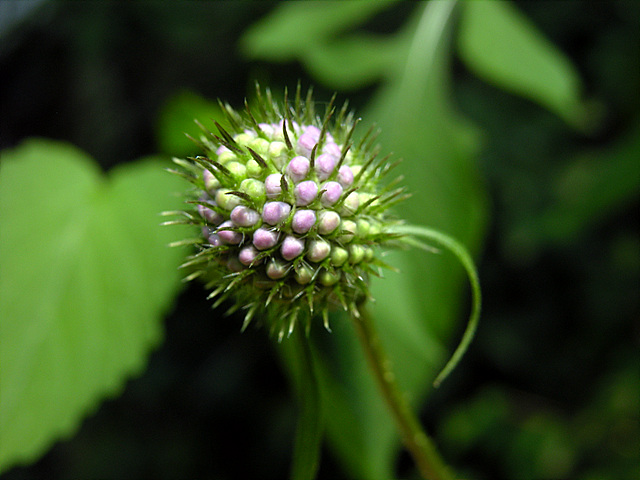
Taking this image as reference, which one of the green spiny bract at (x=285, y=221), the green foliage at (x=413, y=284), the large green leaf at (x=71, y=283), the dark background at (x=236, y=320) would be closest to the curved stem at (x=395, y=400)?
the green spiny bract at (x=285, y=221)

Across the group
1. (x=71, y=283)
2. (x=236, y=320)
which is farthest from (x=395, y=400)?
(x=236, y=320)

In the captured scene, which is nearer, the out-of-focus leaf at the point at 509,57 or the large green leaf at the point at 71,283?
the large green leaf at the point at 71,283

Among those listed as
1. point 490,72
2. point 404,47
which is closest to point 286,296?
point 490,72

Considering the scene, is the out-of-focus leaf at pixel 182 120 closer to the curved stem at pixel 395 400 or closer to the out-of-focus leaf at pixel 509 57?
the out-of-focus leaf at pixel 509 57

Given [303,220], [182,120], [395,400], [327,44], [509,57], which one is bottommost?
[395,400]

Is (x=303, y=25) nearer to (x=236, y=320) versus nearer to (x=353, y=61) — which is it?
(x=353, y=61)

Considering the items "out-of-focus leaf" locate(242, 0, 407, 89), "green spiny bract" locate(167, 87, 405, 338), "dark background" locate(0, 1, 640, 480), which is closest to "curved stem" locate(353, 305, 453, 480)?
"green spiny bract" locate(167, 87, 405, 338)
